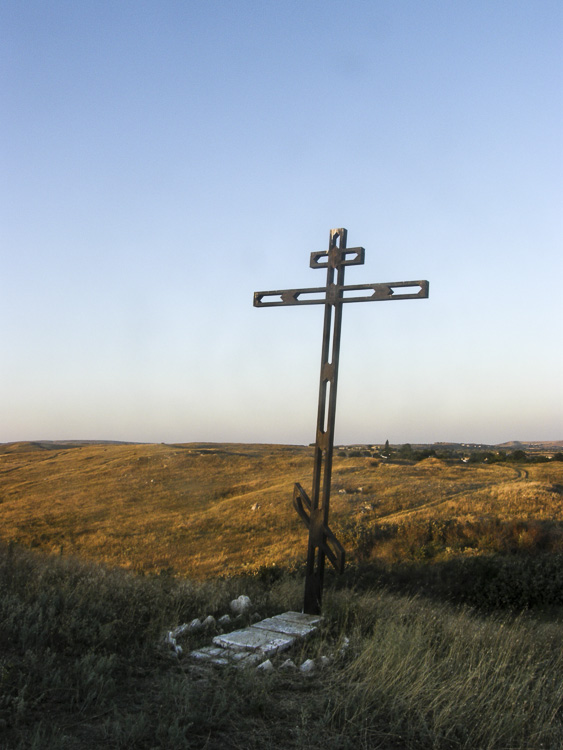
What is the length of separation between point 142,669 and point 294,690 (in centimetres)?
135

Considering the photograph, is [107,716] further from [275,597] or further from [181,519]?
[181,519]

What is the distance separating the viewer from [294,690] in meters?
4.67

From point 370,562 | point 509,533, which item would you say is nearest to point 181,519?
point 370,562

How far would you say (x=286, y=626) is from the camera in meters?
6.54

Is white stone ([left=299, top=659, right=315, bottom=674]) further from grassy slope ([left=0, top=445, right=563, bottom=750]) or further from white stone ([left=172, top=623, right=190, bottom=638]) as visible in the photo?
white stone ([left=172, top=623, right=190, bottom=638])

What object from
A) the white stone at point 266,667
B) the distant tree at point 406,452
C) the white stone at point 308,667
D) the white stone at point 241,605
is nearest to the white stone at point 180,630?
the white stone at point 241,605

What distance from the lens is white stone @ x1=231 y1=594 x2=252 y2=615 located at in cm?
734

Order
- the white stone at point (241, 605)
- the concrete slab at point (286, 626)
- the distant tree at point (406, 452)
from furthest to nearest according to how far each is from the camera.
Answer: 1. the distant tree at point (406, 452)
2. the white stone at point (241, 605)
3. the concrete slab at point (286, 626)

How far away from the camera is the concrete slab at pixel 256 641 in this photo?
562 cm

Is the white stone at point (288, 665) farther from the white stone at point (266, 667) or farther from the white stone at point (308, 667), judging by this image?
the white stone at point (266, 667)

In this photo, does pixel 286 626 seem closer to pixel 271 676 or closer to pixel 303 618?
pixel 303 618

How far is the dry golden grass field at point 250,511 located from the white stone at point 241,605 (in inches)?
424

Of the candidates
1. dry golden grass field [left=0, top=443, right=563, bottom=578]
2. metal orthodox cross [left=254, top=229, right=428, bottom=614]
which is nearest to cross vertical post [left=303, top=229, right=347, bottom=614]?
metal orthodox cross [left=254, top=229, right=428, bottom=614]

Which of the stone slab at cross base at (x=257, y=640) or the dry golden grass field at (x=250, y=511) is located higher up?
the stone slab at cross base at (x=257, y=640)
